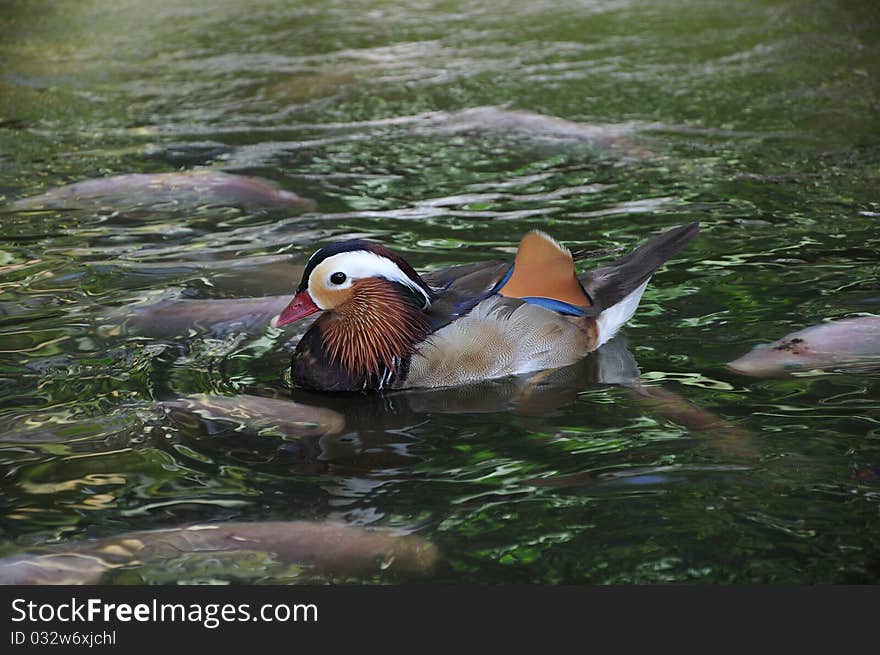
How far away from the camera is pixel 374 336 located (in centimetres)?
598

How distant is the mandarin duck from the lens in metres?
5.97

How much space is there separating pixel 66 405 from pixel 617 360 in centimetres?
253

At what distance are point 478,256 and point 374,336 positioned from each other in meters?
2.12

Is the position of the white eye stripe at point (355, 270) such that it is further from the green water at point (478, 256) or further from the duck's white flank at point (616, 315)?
the duck's white flank at point (616, 315)

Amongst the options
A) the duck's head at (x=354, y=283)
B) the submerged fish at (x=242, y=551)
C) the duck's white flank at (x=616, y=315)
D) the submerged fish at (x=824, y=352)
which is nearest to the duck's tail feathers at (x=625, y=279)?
the duck's white flank at (x=616, y=315)

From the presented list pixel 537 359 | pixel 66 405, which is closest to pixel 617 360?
pixel 537 359

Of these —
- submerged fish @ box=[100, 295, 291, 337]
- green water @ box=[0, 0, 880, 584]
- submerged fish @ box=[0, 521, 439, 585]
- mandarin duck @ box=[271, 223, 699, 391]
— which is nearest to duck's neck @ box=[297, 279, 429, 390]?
mandarin duck @ box=[271, 223, 699, 391]

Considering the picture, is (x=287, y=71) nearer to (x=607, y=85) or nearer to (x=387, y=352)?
(x=607, y=85)

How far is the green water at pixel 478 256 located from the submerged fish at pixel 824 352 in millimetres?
150

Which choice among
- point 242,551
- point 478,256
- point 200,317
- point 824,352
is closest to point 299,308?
point 200,317

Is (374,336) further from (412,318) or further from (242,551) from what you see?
(242,551)

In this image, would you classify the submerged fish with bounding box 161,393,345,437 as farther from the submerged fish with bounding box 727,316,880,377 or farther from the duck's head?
the submerged fish with bounding box 727,316,880,377

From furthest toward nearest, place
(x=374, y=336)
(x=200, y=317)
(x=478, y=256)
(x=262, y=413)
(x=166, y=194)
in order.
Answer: (x=166, y=194) → (x=478, y=256) → (x=200, y=317) → (x=374, y=336) → (x=262, y=413)

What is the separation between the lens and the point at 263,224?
8977mm
